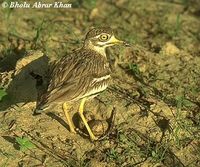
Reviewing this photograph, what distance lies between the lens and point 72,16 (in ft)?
23.9

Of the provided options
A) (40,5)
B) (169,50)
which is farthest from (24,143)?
(40,5)

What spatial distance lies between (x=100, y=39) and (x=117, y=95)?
24.1 inches

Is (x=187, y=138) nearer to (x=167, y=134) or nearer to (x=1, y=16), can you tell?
(x=167, y=134)

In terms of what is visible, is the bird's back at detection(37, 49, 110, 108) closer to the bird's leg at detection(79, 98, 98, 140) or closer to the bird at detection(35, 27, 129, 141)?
the bird at detection(35, 27, 129, 141)

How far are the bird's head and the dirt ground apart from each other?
507 mm

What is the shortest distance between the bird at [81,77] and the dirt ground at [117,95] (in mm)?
237

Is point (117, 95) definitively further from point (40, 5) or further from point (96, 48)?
point (40, 5)

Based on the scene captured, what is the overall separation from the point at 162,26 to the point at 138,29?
0.32m

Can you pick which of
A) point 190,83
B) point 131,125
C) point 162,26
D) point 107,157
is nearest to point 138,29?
point 162,26

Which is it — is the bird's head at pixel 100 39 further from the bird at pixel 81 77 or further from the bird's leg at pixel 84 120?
the bird's leg at pixel 84 120

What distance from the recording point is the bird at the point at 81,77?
478 centimetres

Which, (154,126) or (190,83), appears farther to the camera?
(190,83)

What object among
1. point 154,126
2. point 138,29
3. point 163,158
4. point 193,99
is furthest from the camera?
point 138,29

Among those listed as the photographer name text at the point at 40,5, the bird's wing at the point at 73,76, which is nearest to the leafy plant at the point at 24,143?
the bird's wing at the point at 73,76
